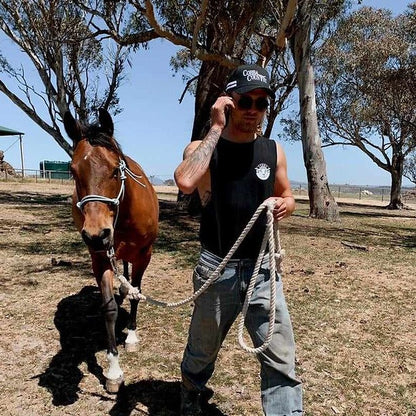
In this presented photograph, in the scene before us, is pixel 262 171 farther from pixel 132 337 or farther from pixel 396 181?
pixel 396 181

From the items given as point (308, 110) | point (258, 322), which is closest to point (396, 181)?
point (308, 110)

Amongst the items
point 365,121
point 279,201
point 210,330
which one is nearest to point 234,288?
point 210,330

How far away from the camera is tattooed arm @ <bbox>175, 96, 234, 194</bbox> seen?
2350 millimetres

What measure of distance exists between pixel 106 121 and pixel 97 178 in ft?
2.37

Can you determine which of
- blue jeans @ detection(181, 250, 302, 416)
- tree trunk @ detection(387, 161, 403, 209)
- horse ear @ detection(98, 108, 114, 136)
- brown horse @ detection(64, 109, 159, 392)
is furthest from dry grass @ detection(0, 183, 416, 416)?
tree trunk @ detection(387, 161, 403, 209)

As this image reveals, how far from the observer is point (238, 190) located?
97.3 inches

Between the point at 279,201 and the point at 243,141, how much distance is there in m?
0.40

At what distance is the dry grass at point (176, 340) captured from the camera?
3.30 metres

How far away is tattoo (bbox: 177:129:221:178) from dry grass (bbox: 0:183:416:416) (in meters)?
1.81

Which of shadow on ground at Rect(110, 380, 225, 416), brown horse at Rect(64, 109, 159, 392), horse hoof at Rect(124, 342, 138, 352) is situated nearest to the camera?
brown horse at Rect(64, 109, 159, 392)

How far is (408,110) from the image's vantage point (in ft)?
82.0

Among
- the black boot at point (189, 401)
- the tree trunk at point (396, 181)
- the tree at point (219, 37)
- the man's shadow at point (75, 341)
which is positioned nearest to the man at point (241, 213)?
the black boot at point (189, 401)

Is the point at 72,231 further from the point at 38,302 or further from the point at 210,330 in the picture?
the point at 210,330

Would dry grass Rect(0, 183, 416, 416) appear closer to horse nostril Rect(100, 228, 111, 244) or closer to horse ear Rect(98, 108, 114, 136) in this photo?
horse nostril Rect(100, 228, 111, 244)
